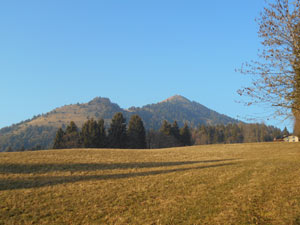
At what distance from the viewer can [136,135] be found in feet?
298

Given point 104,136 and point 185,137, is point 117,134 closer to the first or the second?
point 104,136

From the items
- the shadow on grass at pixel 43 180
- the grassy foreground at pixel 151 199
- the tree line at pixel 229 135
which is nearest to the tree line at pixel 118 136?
the tree line at pixel 229 135

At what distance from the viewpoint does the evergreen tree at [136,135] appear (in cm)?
8946

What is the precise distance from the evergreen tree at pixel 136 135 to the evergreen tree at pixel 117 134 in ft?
8.90

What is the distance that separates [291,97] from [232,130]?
6686 inches

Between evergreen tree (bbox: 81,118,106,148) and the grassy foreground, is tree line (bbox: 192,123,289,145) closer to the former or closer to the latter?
evergreen tree (bbox: 81,118,106,148)

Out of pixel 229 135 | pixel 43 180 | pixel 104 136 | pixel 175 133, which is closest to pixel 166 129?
pixel 175 133

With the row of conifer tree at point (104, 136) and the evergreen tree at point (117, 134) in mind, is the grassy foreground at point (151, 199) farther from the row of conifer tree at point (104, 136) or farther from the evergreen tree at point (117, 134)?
the evergreen tree at point (117, 134)

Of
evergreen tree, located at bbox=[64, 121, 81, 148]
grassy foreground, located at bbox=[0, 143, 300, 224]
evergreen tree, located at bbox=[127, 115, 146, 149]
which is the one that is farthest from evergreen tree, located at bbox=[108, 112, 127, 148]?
grassy foreground, located at bbox=[0, 143, 300, 224]

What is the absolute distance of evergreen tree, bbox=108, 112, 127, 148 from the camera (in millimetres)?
86250

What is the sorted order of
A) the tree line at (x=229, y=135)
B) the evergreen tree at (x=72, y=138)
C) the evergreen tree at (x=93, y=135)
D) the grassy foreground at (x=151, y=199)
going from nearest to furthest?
the grassy foreground at (x=151, y=199) → the evergreen tree at (x=93, y=135) → the evergreen tree at (x=72, y=138) → the tree line at (x=229, y=135)

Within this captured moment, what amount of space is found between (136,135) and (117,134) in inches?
294

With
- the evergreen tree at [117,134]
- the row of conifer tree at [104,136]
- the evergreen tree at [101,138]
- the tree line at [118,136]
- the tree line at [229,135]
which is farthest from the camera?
the tree line at [229,135]

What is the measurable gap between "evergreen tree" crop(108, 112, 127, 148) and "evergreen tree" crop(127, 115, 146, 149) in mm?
2713
